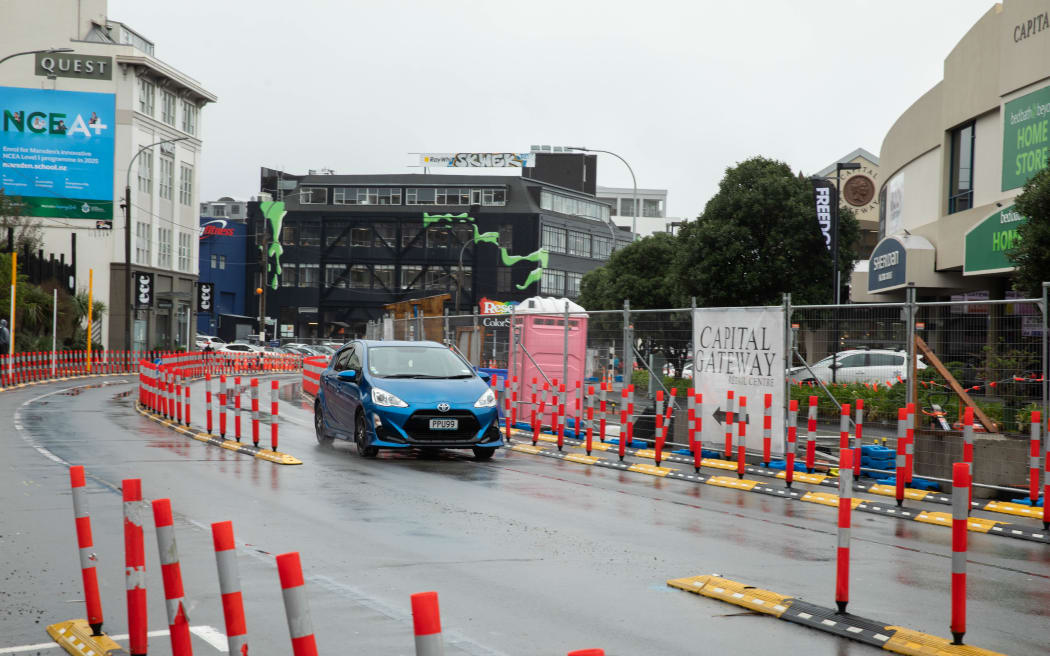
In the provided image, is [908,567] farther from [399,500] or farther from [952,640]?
[399,500]

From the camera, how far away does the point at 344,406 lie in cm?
1762

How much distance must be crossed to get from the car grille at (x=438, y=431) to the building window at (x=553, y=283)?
88.3 m

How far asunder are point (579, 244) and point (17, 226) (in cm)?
5966

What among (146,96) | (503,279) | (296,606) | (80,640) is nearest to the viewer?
(296,606)

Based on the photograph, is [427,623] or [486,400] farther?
[486,400]

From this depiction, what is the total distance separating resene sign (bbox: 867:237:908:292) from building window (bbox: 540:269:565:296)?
70979mm

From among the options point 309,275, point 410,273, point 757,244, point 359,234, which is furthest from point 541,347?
point 309,275

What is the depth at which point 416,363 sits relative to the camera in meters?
17.5

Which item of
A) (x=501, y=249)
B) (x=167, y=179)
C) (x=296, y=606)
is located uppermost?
(x=167, y=179)

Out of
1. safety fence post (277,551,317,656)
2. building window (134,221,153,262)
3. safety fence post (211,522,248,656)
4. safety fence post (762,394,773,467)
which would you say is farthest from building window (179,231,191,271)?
safety fence post (277,551,317,656)

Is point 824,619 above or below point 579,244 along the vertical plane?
below

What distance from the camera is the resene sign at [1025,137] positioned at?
23.5 metres

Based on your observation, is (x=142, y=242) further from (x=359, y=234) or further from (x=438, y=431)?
(x=438, y=431)

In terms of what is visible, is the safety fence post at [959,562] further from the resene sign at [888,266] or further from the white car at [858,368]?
the resene sign at [888,266]
